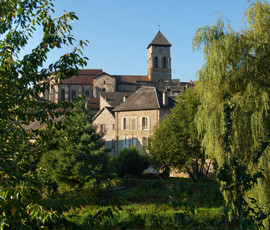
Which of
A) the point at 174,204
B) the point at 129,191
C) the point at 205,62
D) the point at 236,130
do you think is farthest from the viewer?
the point at 129,191

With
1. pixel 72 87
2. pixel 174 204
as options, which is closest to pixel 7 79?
pixel 174 204

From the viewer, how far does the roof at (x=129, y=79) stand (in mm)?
62456

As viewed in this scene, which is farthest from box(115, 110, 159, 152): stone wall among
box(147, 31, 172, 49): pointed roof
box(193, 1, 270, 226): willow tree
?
box(147, 31, 172, 49): pointed roof

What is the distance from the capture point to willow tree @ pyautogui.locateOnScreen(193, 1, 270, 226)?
8.74 meters

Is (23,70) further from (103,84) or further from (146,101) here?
(103,84)

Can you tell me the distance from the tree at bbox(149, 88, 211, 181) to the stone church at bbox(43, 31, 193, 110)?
1501 inches

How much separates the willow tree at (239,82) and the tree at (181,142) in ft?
30.9

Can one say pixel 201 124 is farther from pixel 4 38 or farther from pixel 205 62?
pixel 4 38

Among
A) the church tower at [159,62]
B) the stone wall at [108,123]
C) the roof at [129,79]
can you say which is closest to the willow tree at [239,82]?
the stone wall at [108,123]

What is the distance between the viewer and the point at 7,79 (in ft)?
15.1

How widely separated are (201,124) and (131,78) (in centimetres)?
5470

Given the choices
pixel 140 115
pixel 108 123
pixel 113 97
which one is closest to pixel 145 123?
pixel 140 115

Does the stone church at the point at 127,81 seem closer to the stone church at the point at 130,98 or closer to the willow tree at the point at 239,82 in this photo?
the stone church at the point at 130,98

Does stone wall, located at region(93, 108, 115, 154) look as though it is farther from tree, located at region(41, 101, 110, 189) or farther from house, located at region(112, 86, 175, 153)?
tree, located at region(41, 101, 110, 189)
